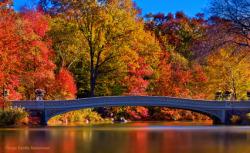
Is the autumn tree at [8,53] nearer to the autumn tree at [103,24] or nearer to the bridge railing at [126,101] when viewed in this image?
the bridge railing at [126,101]

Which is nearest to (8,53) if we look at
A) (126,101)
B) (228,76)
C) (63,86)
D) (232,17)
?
(63,86)

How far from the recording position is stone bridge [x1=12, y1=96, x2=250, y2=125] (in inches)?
1196

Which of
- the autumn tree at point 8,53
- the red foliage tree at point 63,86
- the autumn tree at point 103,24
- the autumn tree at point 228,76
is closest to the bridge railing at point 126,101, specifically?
the autumn tree at point 8,53

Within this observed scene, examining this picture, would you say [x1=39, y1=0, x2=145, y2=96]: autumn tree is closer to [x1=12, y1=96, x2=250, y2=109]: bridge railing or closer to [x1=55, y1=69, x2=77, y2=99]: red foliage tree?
[x1=55, y1=69, x2=77, y2=99]: red foliage tree

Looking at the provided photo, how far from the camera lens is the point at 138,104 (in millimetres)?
31047

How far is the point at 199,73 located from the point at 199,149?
3151 centimetres

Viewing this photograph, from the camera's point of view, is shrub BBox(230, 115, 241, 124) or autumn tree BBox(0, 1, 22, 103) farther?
shrub BBox(230, 115, 241, 124)

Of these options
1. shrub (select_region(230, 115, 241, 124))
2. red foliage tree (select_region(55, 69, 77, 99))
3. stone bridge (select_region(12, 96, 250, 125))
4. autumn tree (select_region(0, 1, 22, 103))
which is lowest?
shrub (select_region(230, 115, 241, 124))

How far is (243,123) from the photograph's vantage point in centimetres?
3134

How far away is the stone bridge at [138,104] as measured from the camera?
3039 cm

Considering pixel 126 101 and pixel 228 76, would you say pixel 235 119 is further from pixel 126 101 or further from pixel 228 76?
pixel 228 76

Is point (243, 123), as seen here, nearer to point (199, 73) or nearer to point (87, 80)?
point (199, 73)

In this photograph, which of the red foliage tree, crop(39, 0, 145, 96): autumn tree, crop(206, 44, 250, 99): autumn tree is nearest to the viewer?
the red foliage tree

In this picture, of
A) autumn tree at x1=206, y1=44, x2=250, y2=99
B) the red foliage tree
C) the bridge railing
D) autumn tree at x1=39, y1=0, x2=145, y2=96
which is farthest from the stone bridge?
autumn tree at x1=206, y1=44, x2=250, y2=99
